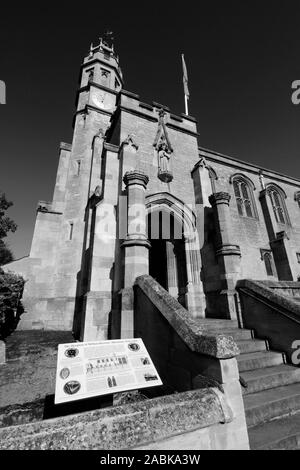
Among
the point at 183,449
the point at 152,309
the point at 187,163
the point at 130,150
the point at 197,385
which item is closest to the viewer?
the point at 183,449

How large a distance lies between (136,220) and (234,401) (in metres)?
4.81

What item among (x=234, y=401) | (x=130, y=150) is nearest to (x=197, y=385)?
(x=234, y=401)

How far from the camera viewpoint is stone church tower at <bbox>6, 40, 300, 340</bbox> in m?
6.46

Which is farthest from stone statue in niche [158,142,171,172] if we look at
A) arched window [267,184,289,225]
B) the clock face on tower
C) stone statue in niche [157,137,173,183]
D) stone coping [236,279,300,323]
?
arched window [267,184,289,225]

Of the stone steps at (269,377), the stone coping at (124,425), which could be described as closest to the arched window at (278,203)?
the stone steps at (269,377)

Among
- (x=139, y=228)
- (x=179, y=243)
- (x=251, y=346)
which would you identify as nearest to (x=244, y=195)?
(x=179, y=243)

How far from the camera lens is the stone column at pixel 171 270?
31.4 ft

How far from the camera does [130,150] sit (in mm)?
7957

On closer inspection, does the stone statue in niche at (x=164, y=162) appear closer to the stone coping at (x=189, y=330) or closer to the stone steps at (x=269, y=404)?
A: the stone coping at (x=189, y=330)

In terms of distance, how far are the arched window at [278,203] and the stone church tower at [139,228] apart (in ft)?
0.51

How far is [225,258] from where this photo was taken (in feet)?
22.7

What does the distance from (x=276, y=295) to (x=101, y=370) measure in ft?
13.9

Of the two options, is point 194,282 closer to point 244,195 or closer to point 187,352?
point 187,352
